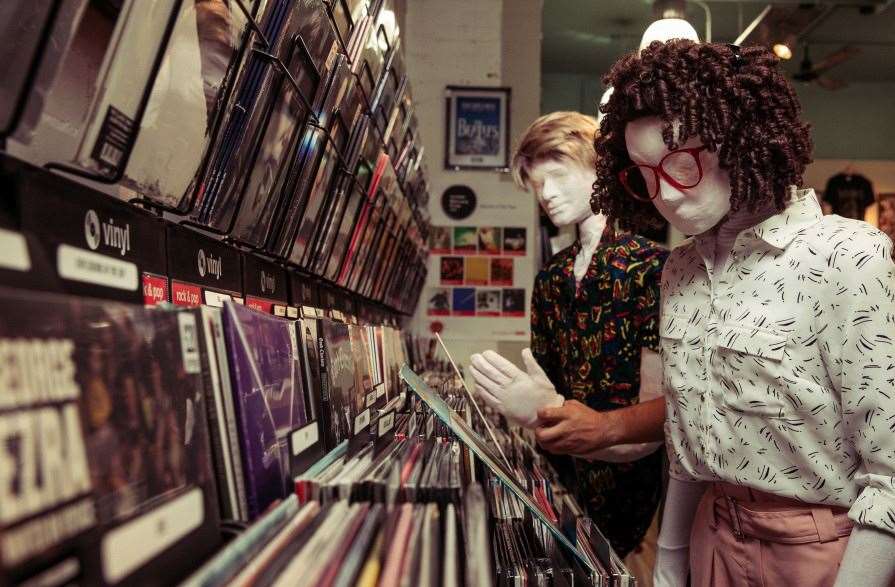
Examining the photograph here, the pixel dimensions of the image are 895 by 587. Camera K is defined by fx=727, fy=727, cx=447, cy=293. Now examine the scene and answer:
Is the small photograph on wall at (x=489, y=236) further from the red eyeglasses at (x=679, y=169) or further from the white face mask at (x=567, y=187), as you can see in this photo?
the red eyeglasses at (x=679, y=169)

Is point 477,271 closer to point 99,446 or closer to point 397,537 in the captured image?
point 397,537

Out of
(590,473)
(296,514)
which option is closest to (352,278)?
(590,473)

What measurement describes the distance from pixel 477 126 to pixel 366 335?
3525 millimetres

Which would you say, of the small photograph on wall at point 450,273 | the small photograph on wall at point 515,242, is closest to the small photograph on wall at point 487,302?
the small photograph on wall at point 450,273

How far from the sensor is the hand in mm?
1800

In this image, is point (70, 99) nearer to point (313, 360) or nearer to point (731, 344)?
point (313, 360)

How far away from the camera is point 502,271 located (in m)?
4.63

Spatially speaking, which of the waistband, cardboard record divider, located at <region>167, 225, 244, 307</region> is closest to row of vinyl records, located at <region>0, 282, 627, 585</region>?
cardboard record divider, located at <region>167, 225, 244, 307</region>

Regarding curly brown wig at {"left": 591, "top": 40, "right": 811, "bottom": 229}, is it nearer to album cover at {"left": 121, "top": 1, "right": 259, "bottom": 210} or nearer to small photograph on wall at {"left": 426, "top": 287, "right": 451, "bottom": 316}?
album cover at {"left": 121, "top": 1, "right": 259, "bottom": 210}

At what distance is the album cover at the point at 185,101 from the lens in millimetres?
725

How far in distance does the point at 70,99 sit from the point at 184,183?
0.80ft

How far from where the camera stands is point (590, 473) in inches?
91.4

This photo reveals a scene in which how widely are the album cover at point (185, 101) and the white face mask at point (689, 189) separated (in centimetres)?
77

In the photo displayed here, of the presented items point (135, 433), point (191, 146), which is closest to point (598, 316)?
point (191, 146)
